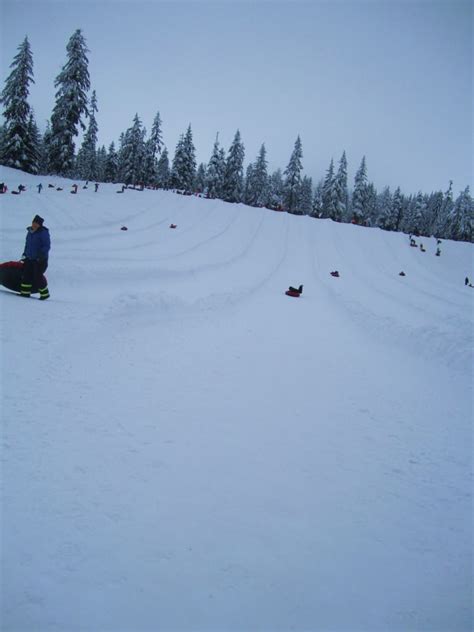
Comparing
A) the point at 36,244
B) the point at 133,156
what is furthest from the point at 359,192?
the point at 36,244

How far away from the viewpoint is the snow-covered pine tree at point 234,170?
55750mm

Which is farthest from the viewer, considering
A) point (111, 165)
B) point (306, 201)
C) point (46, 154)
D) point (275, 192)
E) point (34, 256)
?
point (275, 192)

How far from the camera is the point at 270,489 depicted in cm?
368

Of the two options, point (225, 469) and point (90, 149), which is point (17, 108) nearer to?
point (90, 149)

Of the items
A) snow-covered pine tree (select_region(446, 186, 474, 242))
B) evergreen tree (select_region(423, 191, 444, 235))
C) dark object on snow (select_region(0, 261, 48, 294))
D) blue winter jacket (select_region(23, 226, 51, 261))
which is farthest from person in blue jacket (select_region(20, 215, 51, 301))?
evergreen tree (select_region(423, 191, 444, 235))

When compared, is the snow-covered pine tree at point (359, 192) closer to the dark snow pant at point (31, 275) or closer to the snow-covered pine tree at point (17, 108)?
the snow-covered pine tree at point (17, 108)

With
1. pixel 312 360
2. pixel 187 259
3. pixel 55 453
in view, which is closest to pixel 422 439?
pixel 312 360

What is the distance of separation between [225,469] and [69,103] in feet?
137

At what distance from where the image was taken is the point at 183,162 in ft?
182

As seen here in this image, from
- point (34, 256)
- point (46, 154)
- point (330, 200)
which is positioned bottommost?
point (34, 256)

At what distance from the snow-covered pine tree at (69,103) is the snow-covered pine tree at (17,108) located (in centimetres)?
259

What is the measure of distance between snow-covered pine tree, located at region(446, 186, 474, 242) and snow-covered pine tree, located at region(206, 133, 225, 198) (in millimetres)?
44448

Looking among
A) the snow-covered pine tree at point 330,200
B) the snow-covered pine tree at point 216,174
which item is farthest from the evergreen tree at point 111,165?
the snow-covered pine tree at point 330,200

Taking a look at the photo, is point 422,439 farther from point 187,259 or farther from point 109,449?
point 187,259
